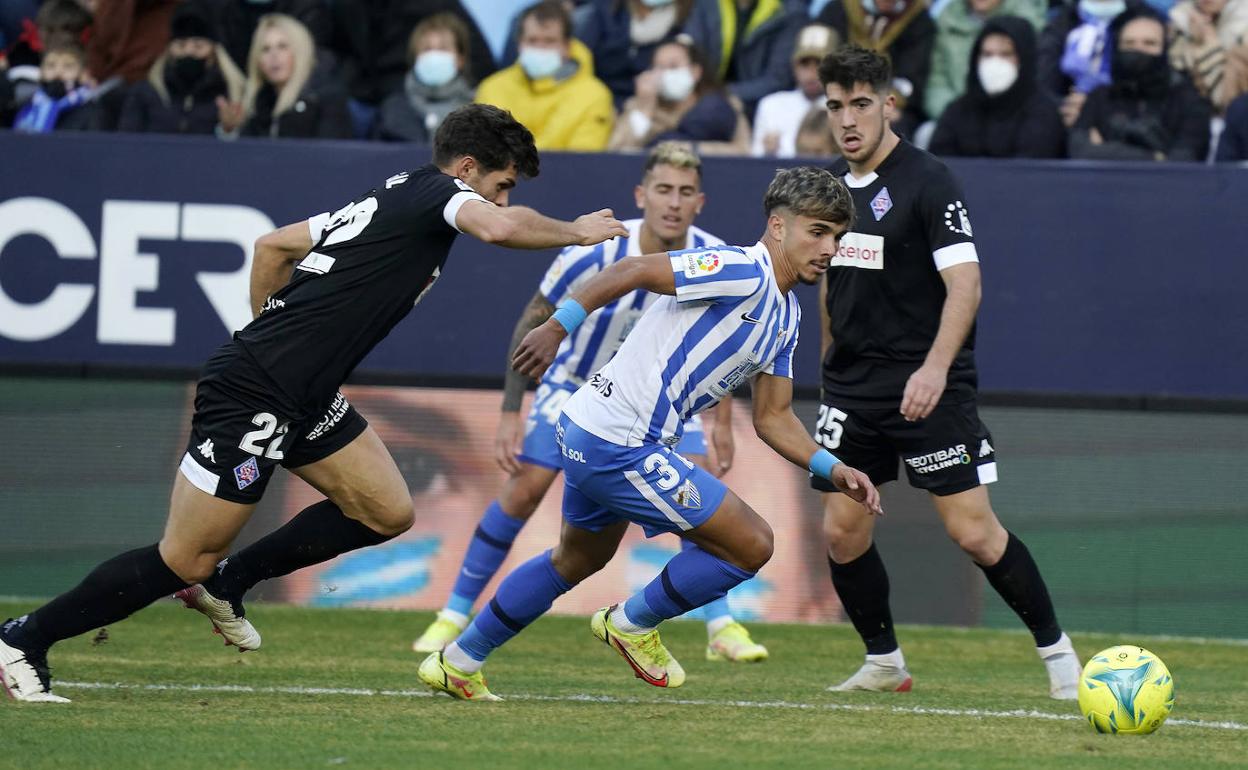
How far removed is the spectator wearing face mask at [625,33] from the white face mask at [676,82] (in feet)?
2.78

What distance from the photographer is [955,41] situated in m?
11.4

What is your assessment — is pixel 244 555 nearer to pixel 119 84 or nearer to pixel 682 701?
pixel 682 701

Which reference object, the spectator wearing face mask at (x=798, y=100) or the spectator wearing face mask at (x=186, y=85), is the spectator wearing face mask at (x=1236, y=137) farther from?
the spectator wearing face mask at (x=186, y=85)

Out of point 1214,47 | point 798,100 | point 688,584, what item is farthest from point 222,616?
point 1214,47

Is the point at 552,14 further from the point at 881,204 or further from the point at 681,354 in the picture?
the point at 681,354

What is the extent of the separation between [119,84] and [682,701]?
655 centimetres

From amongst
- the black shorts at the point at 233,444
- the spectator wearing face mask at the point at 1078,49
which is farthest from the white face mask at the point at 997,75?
the black shorts at the point at 233,444

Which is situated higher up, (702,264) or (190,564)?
(702,264)

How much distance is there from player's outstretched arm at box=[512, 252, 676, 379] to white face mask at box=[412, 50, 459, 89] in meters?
5.66

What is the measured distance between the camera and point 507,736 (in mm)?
5695

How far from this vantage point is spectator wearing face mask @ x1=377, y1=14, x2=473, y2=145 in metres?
11.2

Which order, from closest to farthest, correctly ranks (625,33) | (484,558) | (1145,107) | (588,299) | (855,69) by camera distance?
(588,299)
(855,69)
(484,558)
(1145,107)
(625,33)

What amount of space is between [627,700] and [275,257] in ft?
6.70

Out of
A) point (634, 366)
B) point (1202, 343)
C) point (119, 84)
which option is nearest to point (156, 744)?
point (634, 366)
